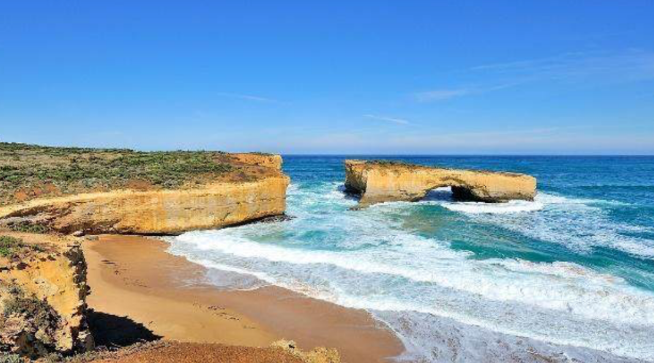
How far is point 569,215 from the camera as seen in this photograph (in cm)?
2886

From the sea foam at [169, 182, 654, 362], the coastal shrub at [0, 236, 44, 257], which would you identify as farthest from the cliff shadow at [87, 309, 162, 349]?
the sea foam at [169, 182, 654, 362]

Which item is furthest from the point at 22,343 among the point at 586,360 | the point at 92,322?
the point at 586,360

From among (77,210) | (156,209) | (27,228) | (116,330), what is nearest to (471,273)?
(116,330)

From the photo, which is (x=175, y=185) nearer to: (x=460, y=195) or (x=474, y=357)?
(x=474, y=357)

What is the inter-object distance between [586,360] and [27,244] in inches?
435

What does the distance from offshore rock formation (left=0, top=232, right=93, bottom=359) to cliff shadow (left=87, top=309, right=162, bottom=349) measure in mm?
1794

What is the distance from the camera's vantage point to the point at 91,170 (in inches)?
917

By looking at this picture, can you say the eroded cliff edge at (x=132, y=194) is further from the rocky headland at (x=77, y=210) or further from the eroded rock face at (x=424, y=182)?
the eroded rock face at (x=424, y=182)

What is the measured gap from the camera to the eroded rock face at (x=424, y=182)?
32.4 meters

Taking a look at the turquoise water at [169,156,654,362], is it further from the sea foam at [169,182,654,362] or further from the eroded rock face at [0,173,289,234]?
the eroded rock face at [0,173,289,234]

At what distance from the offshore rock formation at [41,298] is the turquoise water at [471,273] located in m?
6.43

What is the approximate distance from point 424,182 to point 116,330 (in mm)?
25289

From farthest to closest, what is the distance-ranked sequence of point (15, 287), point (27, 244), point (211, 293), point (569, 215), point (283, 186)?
point (569, 215) → point (283, 186) → point (211, 293) → point (27, 244) → point (15, 287)

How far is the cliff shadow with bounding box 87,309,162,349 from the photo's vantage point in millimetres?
9623
